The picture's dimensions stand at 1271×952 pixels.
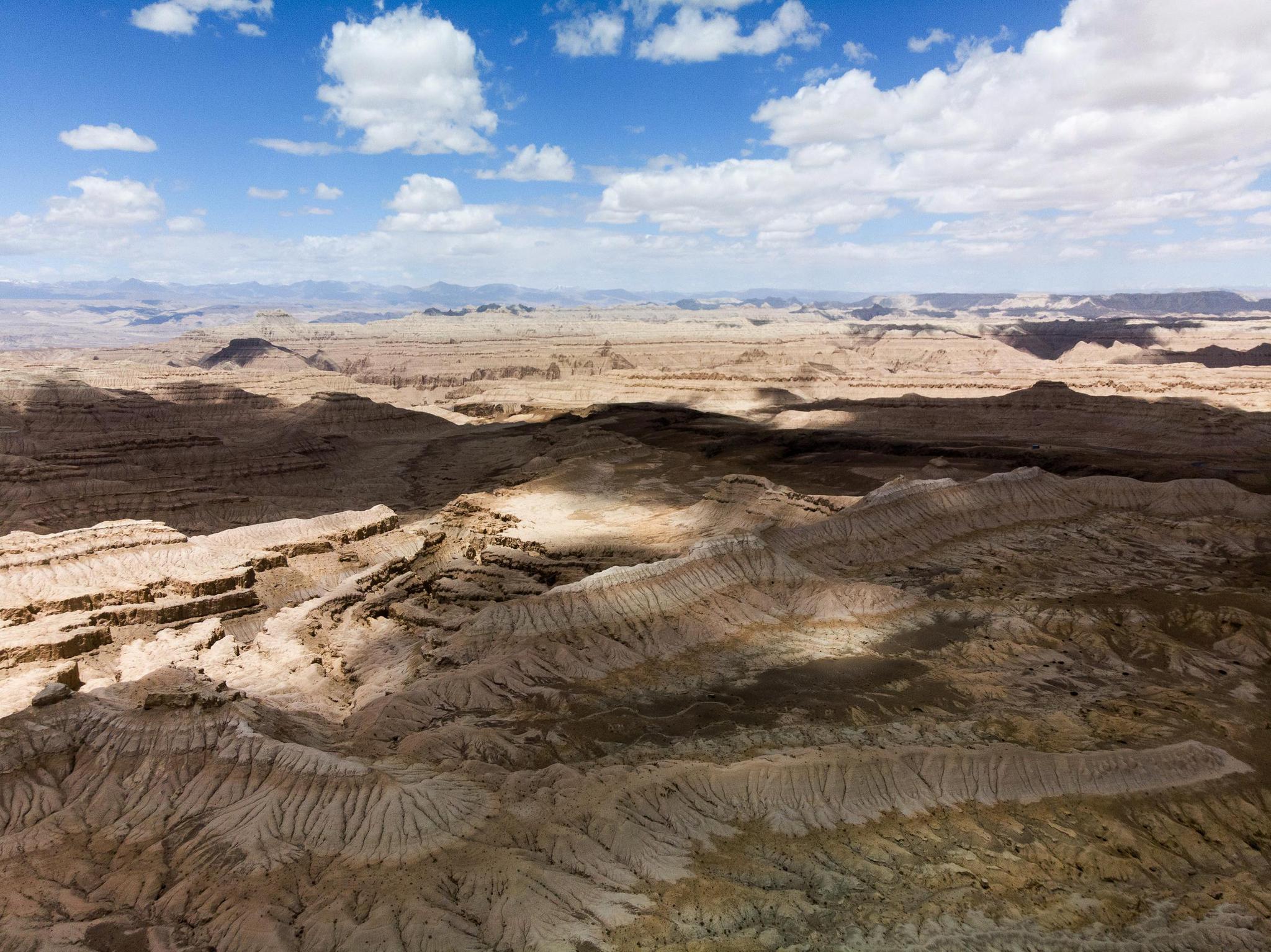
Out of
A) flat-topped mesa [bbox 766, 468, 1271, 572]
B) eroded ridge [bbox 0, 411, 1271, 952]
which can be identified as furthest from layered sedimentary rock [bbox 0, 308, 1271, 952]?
flat-topped mesa [bbox 766, 468, 1271, 572]

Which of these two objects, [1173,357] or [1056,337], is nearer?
[1173,357]

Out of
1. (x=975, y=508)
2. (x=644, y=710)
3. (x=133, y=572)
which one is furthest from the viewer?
(x=975, y=508)

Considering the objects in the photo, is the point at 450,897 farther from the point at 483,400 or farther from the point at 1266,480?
the point at 483,400

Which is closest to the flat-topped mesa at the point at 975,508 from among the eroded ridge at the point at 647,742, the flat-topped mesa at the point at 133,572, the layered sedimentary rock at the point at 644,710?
the layered sedimentary rock at the point at 644,710

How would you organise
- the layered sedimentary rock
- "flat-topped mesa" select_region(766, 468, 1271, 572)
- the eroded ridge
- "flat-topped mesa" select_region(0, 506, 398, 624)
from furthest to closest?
"flat-topped mesa" select_region(766, 468, 1271, 572)
"flat-topped mesa" select_region(0, 506, 398, 624)
the layered sedimentary rock
the eroded ridge

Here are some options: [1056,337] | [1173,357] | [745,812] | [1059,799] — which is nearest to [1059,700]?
[1059,799]

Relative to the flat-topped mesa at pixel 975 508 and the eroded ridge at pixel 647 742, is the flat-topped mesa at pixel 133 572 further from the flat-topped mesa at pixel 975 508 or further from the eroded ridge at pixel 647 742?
the flat-topped mesa at pixel 975 508

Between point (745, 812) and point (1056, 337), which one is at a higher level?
point (1056, 337)

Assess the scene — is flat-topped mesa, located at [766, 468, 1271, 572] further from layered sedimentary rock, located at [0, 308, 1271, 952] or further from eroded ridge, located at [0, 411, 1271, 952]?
eroded ridge, located at [0, 411, 1271, 952]

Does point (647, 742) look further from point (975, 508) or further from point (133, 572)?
point (975, 508)

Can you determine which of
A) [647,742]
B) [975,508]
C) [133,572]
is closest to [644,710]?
[647,742]

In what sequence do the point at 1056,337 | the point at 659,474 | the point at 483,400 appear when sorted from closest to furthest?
the point at 659,474, the point at 483,400, the point at 1056,337
